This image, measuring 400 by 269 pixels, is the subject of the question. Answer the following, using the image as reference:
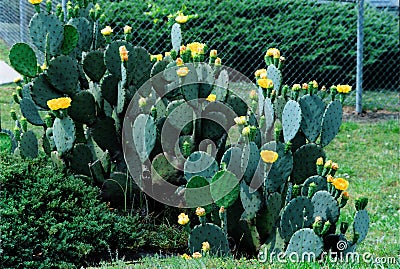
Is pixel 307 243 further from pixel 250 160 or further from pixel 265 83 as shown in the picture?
pixel 265 83

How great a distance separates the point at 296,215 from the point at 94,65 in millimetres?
1820

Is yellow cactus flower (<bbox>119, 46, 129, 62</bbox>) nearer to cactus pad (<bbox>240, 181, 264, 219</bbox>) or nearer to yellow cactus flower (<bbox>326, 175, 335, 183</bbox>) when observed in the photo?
cactus pad (<bbox>240, 181, 264, 219</bbox>)

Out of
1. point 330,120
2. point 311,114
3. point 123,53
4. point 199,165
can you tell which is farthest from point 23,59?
point 330,120

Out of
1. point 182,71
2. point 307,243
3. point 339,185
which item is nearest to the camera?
point 307,243

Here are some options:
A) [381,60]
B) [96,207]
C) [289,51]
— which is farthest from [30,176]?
[381,60]

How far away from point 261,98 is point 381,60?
7473 mm

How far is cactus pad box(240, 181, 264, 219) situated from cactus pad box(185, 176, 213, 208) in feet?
0.63

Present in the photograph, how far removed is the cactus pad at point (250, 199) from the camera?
3570mm

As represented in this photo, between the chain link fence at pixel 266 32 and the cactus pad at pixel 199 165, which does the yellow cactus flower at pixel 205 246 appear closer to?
the cactus pad at pixel 199 165

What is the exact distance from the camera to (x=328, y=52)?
10164mm

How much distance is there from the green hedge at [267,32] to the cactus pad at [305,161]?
19.6 feet

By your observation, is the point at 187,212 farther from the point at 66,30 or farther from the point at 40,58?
the point at 40,58

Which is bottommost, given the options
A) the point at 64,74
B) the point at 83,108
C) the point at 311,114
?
the point at 83,108

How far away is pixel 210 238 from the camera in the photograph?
11.4ft
